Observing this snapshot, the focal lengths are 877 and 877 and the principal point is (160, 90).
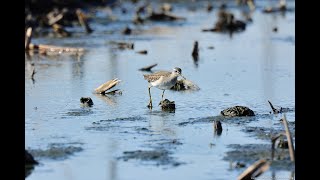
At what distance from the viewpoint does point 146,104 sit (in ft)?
43.8

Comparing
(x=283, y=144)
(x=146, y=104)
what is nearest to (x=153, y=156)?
(x=283, y=144)

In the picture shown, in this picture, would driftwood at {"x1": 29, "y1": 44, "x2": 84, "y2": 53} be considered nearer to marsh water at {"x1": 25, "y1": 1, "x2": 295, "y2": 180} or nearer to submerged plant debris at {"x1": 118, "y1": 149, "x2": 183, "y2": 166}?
marsh water at {"x1": 25, "y1": 1, "x2": 295, "y2": 180}

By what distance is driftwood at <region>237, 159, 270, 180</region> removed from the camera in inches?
328

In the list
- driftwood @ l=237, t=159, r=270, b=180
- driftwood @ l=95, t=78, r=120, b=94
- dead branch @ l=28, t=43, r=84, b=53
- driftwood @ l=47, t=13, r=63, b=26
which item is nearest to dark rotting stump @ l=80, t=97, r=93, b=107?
driftwood @ l=95, t=78, r=120, b=94

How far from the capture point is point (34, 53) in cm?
1983

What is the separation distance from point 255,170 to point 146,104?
516cm

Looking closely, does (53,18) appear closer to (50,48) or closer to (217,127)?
(50,48)

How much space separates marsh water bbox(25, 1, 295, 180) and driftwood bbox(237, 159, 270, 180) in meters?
0.48

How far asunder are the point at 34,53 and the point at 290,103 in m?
8.03

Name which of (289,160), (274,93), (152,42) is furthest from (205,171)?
(152,42)

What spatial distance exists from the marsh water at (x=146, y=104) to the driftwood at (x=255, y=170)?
1.57 ft

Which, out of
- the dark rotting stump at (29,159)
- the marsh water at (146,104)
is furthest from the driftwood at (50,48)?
the dark rotting stump at (29,159)

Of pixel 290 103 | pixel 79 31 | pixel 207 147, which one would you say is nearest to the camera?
pixel 207 147
